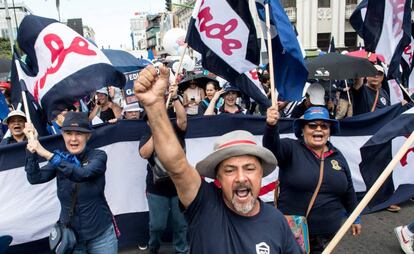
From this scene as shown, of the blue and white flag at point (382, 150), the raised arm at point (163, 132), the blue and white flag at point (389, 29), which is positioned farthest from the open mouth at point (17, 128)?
the blue and white flag at point (389, 29)

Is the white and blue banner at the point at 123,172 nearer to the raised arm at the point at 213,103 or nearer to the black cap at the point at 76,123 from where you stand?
the raised arm at the point at 213,103

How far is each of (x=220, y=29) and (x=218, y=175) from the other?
78.9 inches

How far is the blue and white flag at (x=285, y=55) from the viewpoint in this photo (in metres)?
3.35

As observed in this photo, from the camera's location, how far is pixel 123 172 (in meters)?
4.24

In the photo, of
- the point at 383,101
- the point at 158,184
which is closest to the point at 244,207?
the point at 158,184

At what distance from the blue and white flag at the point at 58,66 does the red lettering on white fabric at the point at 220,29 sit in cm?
91

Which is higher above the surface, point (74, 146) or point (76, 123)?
Answer: point (76, 123)

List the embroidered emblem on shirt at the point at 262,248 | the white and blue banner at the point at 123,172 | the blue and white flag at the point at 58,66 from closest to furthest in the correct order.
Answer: the embroidered emblem on shirt at the point at 262,248 < the blue and white flag at the point at 58,66 < the white and blue banner at the point at 123,172

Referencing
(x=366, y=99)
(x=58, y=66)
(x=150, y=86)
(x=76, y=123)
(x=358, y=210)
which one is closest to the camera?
(x=150, y=86)

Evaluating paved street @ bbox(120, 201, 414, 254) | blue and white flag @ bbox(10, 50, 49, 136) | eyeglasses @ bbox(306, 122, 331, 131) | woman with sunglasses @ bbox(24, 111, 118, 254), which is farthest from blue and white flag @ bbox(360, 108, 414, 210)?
blue and white flag @ bbox(10, 50, 49, 136)

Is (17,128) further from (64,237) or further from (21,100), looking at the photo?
(64,237)

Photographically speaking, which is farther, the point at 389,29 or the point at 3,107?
the point at 3,107

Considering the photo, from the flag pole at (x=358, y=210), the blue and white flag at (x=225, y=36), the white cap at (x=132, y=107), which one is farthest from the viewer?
the white cap at (x=132, y=107)

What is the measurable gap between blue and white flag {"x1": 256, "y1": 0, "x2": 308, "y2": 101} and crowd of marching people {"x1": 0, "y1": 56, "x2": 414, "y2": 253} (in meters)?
0.30
